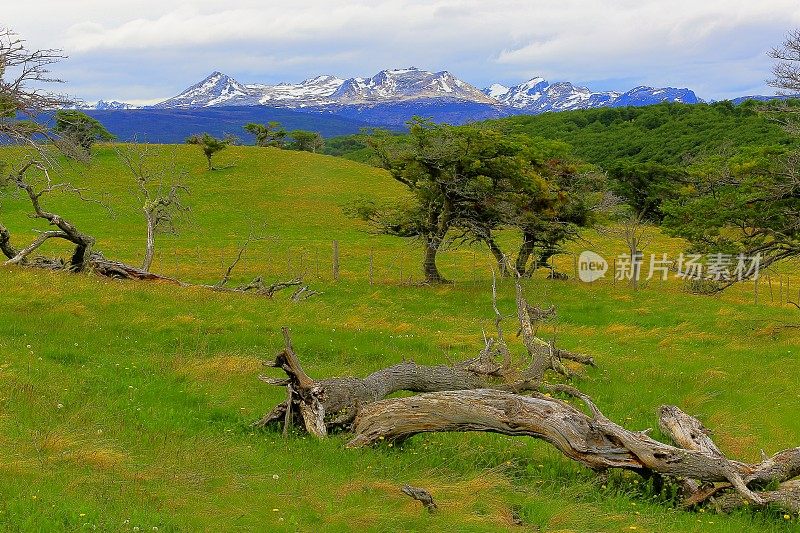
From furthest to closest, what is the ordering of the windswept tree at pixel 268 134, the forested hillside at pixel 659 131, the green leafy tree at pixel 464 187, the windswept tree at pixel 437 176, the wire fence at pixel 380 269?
the windswept tree at pixel 268 134 → the forested hillside at pixel 659 131 → the wire fence at pixel 380 269 → the green leafy tree at pixel 464 187 → the windswept tree at pixel 437 176

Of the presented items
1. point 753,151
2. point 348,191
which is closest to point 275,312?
point 753,151

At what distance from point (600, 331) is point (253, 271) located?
80.6 feet

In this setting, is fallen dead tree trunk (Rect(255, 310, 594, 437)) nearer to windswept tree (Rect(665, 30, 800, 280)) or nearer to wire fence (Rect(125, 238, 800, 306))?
windswept tree (Rect(665, 30, 800, 280))

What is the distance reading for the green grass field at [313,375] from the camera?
23.3 ft

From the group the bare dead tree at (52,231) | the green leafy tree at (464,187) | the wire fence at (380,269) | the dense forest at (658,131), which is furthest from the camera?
the dense forest at (658,131)

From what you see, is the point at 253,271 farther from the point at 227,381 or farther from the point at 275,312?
the point at 227,381

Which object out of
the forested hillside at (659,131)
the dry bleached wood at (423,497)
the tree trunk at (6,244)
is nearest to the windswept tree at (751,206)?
the dry bleached wood at (423,497)

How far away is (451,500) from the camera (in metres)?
7.87

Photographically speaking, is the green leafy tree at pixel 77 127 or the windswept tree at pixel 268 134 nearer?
the green leafy tree at pixel 77 127

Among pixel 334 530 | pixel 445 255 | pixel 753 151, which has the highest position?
pixel 753 151

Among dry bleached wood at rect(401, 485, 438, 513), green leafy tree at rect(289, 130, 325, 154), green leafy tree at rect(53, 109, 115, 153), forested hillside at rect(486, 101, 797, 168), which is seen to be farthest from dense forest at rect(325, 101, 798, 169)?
dry bleached wood at rect(401, 485, 438, 513)

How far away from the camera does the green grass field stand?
7.09m

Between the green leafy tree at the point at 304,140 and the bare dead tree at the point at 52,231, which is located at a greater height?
the green leafy tree at the point at 304,140

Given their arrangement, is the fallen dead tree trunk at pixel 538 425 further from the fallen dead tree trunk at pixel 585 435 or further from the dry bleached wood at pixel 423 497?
the dry bleached wood at pixel 423 497
